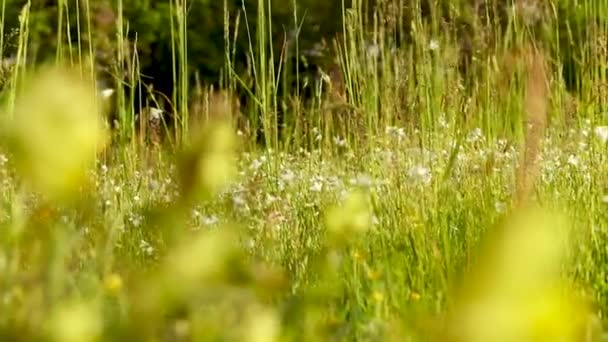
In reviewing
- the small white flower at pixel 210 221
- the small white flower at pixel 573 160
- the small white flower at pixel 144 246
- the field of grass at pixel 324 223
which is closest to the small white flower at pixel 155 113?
the field of grass at pixel 324 223

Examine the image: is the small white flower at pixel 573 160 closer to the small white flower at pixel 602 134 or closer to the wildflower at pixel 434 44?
the small white flower at pixel 602 134

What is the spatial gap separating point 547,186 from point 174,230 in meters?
2.43

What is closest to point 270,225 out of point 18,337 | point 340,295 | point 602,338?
point 340,295

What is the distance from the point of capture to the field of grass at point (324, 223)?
24.9 inches

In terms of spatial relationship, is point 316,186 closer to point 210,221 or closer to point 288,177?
point 288,177

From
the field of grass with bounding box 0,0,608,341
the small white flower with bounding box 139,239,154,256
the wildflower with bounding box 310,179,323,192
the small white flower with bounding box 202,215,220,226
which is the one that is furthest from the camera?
the wildflower with bounding box 310,179,323,192

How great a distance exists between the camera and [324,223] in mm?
2713

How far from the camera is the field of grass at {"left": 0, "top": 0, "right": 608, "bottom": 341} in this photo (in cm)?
63

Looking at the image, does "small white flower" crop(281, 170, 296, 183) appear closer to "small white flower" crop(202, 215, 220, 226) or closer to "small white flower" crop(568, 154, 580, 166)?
"small white flower" crop(202, 215, 220, 226)

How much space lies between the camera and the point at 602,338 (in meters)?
1.79

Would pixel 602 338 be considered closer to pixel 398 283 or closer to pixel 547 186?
pixel 398 283

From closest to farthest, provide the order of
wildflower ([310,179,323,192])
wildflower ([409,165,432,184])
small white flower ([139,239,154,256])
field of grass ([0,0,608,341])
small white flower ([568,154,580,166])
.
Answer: field of grass ([0,0,608,341]), small white flower ([139,239,154,256]), wildflower ([409,165,432,184]), small white flower ([568,154,580,166]), wildflower ([310,179,323,192])

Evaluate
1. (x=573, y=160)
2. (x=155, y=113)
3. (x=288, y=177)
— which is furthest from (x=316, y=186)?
(x=573, y=160)

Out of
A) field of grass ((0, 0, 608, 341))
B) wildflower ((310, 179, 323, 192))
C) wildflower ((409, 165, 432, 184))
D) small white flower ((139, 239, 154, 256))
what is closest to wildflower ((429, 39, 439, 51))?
field of grass ((0, 0, 608, 341))
